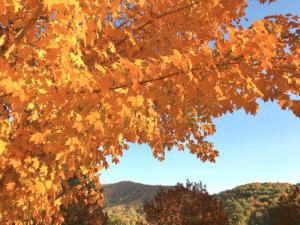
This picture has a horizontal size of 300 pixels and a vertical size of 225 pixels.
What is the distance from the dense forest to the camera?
25016 millimetres

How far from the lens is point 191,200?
1286 cm

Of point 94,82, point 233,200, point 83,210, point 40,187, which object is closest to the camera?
point 94,82

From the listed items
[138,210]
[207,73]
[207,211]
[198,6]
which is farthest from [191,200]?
[138,210]

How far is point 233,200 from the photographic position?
104 feet

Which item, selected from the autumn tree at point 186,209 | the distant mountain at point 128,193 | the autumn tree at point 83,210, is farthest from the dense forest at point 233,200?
the autumn tree at point 83,210

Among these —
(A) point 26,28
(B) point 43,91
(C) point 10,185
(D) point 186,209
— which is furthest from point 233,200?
(B) point 43,91

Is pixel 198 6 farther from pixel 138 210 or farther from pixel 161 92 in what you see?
pixel 138 210

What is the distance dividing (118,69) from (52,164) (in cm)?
237

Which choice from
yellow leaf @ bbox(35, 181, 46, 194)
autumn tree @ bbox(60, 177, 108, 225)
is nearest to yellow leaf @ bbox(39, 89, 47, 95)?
yellow leaf @ bbox(35, 181, 46, 194)

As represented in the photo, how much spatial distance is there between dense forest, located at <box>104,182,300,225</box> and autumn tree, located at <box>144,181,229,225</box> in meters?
2.32

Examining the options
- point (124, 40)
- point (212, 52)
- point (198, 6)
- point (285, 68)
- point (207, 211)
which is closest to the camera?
point (212, 52)

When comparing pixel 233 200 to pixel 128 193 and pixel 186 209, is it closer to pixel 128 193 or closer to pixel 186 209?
pixel 128 193

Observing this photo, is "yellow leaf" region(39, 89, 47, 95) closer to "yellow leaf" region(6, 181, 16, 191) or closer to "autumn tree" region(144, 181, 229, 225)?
"yellow leaf" region(6, 181, 16, 191)

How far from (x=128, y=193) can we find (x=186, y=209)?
33724 mm
